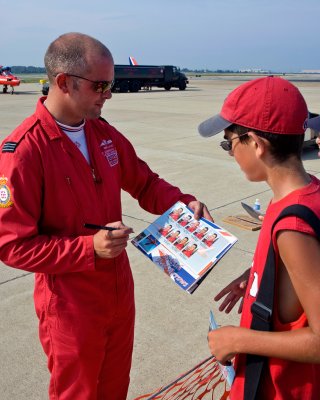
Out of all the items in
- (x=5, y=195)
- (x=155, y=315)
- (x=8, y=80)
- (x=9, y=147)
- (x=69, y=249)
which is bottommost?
(x=8, y=80)

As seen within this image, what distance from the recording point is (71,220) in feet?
6.49

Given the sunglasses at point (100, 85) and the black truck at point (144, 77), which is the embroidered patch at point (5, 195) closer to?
the sunglasses at point (100, 85)

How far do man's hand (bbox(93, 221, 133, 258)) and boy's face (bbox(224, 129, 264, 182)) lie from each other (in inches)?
23.0

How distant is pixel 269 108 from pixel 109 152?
1016mm

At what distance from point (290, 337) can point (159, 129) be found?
12798mm

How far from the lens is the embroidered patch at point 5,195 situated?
1.80 meters

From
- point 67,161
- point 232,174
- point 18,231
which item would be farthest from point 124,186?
point 232,174

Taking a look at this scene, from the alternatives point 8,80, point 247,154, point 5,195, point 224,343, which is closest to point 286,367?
point 224,343

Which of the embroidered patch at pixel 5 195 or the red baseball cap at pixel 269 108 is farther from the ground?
the red baseball cap at pixel 269 108

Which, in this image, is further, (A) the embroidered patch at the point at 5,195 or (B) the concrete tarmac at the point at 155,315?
(B) the concrete tarmac at the point at 155,315

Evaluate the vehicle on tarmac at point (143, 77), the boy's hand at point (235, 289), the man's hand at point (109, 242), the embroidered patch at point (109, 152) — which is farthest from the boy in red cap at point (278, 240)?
the vehicle on tarmac at point (143, 77)

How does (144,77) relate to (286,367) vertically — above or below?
below

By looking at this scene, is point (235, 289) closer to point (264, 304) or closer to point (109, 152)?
point (264, 304)

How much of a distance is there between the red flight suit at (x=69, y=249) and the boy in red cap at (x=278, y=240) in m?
0.69
